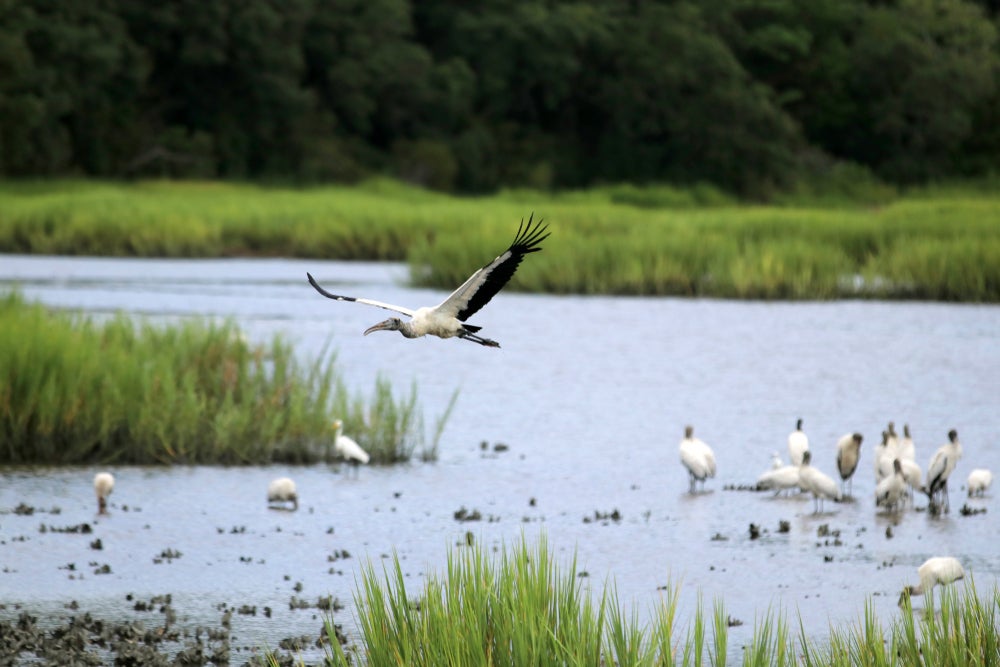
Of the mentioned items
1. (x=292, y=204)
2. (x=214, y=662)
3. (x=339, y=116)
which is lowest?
(x=214, y=662)

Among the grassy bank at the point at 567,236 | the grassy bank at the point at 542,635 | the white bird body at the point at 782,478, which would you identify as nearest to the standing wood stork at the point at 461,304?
the grassy bank at the point at 542,635

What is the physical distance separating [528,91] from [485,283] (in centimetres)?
5261

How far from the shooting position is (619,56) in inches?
2251

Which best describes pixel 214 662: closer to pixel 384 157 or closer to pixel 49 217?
pixel 49 217

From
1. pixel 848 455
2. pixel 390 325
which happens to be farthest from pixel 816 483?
pixel 390 325

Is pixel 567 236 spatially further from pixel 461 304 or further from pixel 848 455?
pixel 461 304

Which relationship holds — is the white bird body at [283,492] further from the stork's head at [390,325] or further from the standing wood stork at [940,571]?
the standing wood stork at [940,571]

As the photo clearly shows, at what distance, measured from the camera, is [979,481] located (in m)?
12.6

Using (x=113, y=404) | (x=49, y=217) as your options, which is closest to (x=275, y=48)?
(x=49, y=217)

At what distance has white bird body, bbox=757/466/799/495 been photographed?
12.5 m

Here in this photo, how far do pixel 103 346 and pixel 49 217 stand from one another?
22.8m

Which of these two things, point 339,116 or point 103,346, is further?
point 339,116

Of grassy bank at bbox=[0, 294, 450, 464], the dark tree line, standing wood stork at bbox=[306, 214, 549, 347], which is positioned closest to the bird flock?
grassy bank at bbox=[0, 294, 450, 464]

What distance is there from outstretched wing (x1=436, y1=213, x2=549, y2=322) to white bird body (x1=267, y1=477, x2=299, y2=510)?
464 cm
